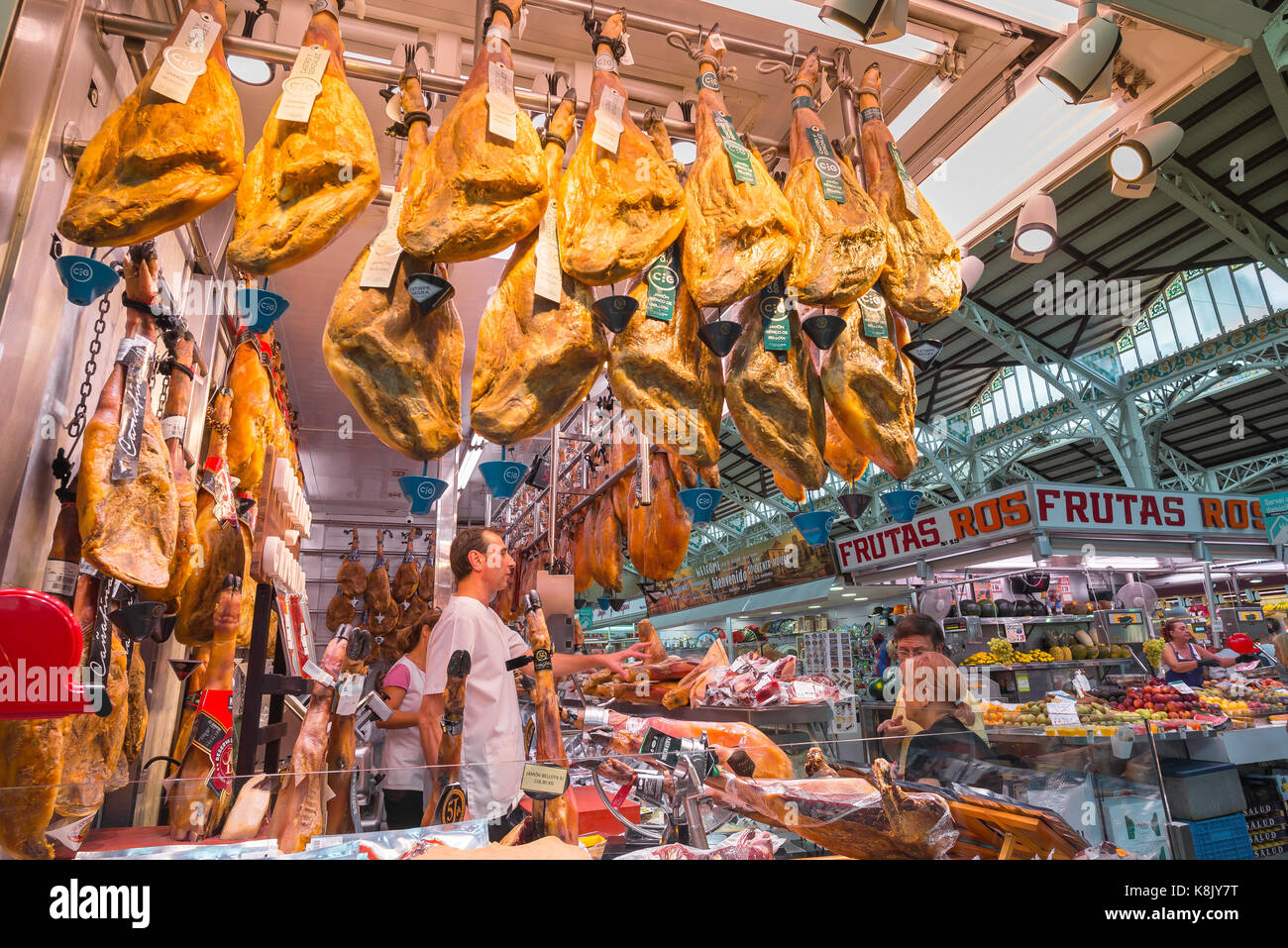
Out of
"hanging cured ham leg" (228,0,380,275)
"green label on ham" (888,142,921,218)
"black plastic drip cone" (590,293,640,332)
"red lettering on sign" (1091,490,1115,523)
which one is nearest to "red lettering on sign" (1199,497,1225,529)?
"red lettering on sign" (1091,490,1115,523)

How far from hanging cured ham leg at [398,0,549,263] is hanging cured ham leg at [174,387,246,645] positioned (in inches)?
57.7

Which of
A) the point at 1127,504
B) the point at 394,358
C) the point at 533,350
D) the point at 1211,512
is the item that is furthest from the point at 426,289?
the point at 1211,512

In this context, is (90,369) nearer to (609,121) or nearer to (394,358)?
(394,358)

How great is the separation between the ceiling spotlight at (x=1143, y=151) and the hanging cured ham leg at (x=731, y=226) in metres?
1.40

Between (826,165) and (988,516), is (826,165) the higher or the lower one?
the higher one

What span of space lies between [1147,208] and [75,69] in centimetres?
1555

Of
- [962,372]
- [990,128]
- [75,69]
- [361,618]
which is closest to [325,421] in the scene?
[361,618]

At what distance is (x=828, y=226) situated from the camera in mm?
1988

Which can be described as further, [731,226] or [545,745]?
[545,745]

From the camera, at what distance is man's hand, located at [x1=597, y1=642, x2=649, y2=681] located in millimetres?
4339

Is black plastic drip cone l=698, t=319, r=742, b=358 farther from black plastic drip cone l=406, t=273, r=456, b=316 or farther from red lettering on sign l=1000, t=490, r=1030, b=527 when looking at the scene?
red lettering on sign l=1000, t=490, r=1030, b=527

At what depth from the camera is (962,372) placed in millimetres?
21375

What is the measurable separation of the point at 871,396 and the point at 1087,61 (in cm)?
128
